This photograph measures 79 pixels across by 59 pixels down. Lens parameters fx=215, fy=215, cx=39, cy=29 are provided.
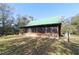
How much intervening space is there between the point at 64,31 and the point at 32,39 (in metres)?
0.39

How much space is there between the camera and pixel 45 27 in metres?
2.54

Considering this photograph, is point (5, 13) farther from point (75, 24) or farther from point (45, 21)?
point (75, 24)

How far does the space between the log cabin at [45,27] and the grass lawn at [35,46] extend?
8cm

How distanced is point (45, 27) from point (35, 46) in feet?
0.83

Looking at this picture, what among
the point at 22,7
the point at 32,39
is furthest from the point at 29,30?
the point at 22,7

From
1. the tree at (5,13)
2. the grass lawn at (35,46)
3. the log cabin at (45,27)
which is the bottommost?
the grass lawn at (35,46)

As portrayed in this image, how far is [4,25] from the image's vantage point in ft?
8.34

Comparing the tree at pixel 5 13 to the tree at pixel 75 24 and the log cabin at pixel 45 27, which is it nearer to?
the log cabin at pixel 45 27

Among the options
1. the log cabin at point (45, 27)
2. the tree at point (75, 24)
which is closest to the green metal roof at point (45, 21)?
the log cabin at point (45, 27)

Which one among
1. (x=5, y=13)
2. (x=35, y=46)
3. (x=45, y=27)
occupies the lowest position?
(x=35, y=46)

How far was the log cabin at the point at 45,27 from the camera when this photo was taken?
251cm

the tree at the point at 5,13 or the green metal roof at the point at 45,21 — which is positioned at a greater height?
the tree at the point at 5,13

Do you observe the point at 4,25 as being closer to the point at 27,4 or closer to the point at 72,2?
the point at 27,4

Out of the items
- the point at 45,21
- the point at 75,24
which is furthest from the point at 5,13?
the point at 75,24
